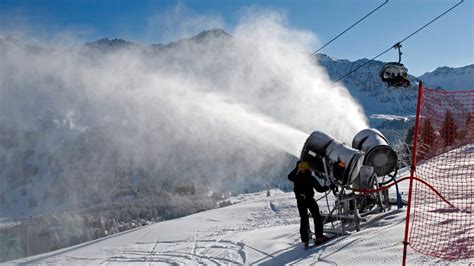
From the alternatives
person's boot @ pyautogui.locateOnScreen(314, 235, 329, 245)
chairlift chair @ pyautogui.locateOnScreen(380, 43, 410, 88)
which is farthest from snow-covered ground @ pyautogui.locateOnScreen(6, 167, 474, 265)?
chairlift chair @ pyautogui.locateOnScreen(380, 43, 410, 88)

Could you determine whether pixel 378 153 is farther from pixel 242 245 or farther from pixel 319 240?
pixel 242 245

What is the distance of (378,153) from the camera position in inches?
456

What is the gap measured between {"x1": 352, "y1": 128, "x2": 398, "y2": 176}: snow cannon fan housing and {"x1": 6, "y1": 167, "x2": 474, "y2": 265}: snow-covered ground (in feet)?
4.43

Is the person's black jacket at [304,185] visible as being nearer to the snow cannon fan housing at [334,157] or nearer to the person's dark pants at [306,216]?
the person's dark pants at [306,216]

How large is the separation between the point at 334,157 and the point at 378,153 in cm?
206

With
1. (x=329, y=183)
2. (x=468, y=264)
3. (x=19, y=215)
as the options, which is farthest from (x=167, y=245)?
(x=19, y=215)

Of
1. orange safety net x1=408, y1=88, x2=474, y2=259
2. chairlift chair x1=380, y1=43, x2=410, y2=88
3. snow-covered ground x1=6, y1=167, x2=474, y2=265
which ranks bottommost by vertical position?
snow-covered ground x1=6, y1=167, x2=474, y2=265

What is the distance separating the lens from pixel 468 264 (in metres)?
6.03

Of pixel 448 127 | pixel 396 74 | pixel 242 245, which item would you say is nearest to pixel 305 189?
pixel 242 245

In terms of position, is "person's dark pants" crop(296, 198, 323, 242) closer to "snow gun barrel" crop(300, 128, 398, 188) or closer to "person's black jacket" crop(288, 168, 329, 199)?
"person's black jacket" crop(288, 168, 329, 199)

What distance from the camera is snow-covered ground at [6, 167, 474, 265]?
7.81 meters

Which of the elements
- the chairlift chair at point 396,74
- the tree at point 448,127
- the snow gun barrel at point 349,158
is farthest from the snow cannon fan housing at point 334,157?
the chairlift chair at point 396,74

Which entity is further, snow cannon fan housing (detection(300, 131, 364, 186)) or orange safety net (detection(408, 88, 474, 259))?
snow cannon fan housing (detection(300, 131, 364, 186))

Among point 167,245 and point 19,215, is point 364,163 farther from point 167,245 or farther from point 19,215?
point 19,215
